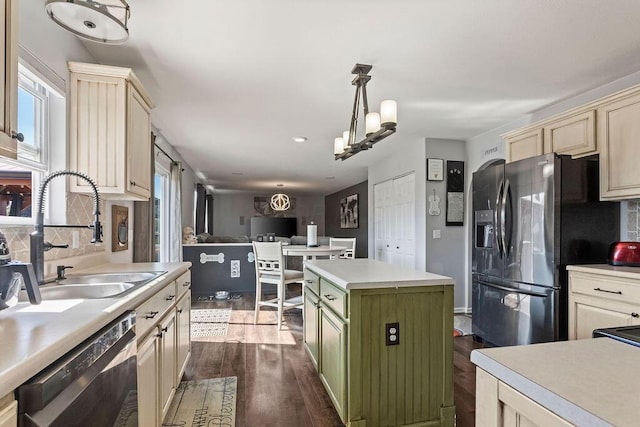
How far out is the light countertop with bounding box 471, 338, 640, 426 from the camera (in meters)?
0.56

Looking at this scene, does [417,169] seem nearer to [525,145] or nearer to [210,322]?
[525,145]

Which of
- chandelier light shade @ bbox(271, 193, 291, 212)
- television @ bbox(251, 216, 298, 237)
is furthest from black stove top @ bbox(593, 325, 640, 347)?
television @ bbox(251, 216, 298, 237)

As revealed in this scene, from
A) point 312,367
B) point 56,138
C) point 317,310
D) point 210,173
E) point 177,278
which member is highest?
point 210,173

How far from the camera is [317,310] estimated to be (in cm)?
248

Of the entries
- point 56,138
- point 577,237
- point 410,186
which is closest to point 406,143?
point 410,186

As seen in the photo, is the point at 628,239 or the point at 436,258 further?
the point at 436,258

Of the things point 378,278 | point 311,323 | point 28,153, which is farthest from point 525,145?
point 28,153

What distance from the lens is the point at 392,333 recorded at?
1.84 meters

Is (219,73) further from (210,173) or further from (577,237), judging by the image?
(210,173)

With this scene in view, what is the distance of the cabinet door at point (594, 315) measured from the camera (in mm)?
2146

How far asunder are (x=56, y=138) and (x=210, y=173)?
567 cm

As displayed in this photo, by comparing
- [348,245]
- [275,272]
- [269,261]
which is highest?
[348,245]

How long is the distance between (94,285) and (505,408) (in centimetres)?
185

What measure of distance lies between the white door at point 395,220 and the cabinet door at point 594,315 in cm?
240
